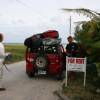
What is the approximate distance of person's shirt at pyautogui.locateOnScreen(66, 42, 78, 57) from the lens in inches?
785

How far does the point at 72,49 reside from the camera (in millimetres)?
20047

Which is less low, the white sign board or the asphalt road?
the white sign board

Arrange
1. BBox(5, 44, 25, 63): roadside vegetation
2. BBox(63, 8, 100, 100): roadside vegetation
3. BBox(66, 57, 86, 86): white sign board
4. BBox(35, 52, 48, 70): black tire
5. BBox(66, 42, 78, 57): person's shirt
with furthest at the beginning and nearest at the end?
BBox(5, 44, 25, 63): roadside vegetation
BBox(66, 42, 78, 57): person's shirt
BBox(35, 52, 48, 70): black tire
BBox(66, 57, 86, 86): white sign board
BBox(63, 8, 100, 100): roadside vegetation

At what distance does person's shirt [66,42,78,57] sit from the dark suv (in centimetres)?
29

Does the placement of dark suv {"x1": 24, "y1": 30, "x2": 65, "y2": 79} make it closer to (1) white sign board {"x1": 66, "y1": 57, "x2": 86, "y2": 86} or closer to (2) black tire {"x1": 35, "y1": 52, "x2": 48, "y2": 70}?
(2) black tire {"x1": 35, "y1": 52, "x2": 48, "y2": 70}

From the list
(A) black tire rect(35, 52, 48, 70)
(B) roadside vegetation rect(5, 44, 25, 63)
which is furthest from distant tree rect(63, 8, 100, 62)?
(B) roadside vegetation rect(5, 44, 25, 63)

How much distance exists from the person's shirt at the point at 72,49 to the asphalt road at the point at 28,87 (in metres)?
1.42

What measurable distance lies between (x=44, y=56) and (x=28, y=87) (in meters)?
3.13

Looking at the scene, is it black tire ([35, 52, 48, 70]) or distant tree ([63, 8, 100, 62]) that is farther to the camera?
black tire ([35, 52, 48, 70])

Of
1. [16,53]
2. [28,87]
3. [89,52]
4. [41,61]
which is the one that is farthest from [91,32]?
[16,53]

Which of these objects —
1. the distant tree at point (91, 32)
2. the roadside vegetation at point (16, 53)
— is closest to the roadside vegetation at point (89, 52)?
the distant tree at point (91, 32)

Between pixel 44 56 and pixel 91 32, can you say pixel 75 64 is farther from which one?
pixel 44 56

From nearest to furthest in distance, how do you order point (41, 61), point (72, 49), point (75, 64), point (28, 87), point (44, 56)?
1. point (75, 64)
2. point (28, 87)
3. point (41, 61)
4. point (44, 56)
5. point (72, 49)

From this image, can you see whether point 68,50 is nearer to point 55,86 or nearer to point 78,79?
point 78,79
